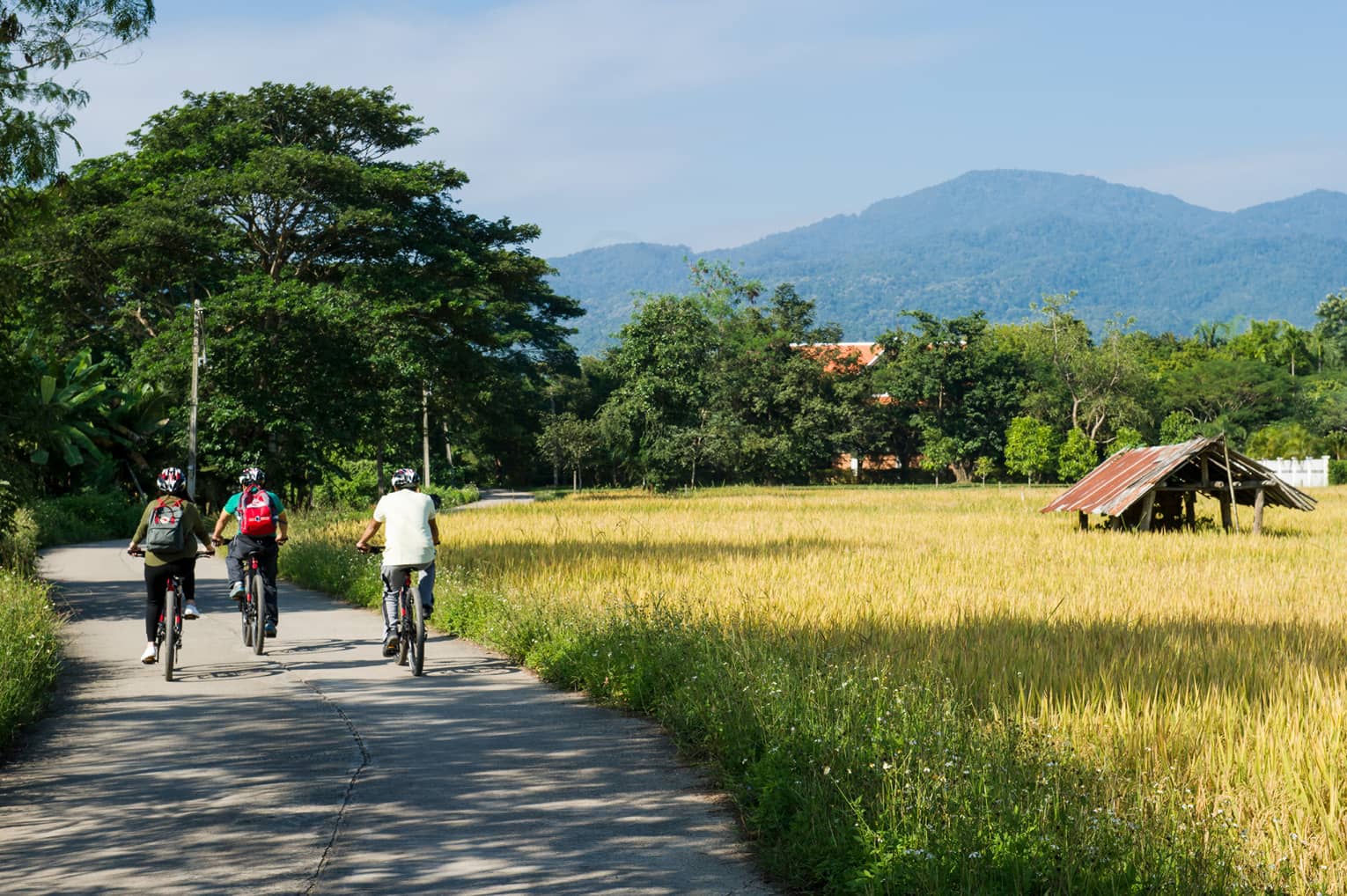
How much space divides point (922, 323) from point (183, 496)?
80.7 meters

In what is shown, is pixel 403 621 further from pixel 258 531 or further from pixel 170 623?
pixel 258 531

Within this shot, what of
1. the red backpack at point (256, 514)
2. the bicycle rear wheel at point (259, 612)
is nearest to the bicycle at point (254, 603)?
the bicycle rear wheel at point (259, 612)

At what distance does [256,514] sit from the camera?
1351cm

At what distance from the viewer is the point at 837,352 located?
91.3 metres

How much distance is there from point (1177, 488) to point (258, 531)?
936 inches

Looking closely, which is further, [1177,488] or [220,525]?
[1177,488]

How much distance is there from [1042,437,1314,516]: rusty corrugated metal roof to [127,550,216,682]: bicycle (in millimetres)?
21230

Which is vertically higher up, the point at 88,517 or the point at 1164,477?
the point at 1164,477

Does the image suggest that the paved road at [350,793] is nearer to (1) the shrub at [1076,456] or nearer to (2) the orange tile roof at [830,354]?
(1) the shrub at [1076,456]

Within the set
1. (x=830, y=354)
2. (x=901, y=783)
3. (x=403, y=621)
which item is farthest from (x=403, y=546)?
(x=830, y=354)

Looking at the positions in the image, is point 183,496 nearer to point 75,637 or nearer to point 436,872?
point 75,637

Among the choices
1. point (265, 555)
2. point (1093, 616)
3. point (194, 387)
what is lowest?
point (1093, 616)

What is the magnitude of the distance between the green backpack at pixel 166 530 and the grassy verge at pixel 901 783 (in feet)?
14.1

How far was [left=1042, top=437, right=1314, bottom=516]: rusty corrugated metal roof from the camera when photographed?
2862 centimetres
